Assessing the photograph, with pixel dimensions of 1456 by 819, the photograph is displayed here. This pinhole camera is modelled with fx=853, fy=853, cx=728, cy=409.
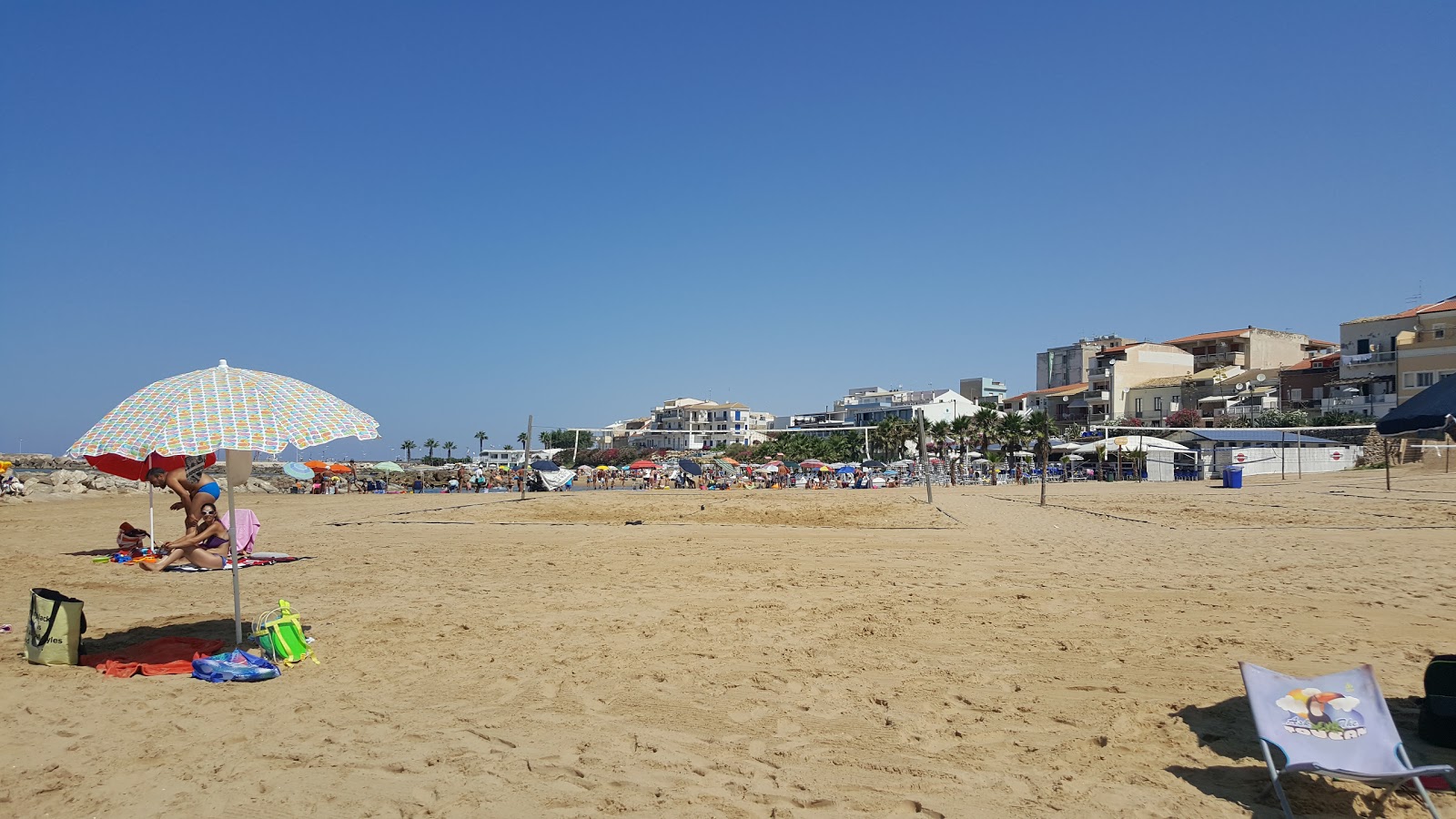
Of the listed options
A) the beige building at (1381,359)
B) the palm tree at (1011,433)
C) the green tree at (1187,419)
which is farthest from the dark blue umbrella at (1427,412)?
the green tree at (1187,419)

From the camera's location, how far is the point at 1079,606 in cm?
838

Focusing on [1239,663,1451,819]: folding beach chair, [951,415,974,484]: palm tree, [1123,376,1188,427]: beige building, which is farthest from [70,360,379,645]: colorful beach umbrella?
[1123,376,1188,427]: beige building

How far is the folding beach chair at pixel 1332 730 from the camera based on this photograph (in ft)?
12.8

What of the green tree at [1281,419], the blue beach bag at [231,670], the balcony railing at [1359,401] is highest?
the balcony railing at [1359,401]

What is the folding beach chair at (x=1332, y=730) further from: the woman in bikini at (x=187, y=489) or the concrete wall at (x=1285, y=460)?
the concrete wall at (x=1285, y=460)

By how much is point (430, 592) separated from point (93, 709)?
14.5 feet

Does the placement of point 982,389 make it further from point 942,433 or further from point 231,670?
point 231,670

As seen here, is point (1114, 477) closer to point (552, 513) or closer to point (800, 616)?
point (552, 513)

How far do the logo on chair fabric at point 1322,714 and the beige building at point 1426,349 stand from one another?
52.6 m

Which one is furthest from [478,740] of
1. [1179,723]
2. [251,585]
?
[251,585]

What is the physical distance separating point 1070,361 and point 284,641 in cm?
8441

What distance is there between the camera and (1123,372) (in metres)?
66.1

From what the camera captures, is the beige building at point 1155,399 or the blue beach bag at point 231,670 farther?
the beige building at point 1155,399

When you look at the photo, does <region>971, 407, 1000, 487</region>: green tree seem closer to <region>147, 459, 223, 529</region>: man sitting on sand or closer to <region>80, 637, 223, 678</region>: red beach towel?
<region>147, 459, 223, 529</region>: man sitting on sand
